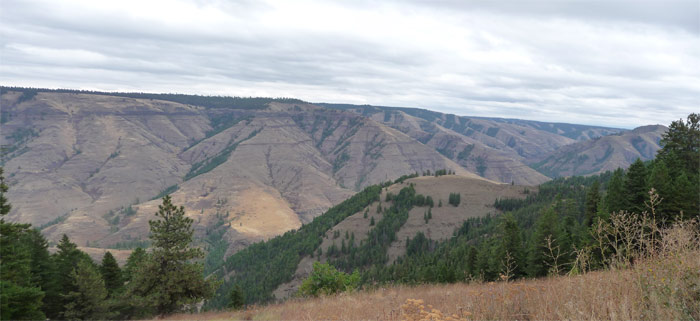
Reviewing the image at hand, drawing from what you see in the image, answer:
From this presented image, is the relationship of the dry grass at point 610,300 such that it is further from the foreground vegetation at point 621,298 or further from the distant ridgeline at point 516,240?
the distant ridgeline at point 516,240

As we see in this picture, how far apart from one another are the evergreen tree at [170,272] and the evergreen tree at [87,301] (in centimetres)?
701

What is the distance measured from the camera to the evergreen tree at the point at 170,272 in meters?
24.8

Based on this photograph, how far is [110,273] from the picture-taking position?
136ft

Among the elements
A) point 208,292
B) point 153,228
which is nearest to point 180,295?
point 208,292

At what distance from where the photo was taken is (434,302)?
10.6 metres

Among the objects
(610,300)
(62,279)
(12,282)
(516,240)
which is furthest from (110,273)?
(610,300)

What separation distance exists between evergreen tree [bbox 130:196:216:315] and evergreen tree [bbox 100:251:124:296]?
60.8 ft

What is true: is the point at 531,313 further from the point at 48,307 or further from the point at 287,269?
the point at 287,269

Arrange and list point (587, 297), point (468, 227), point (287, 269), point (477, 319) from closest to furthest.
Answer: point (587, 297)
point (477, 319)
point (287, 269)
point (468, 227)

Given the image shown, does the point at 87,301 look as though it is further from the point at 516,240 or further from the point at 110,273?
the point at 516,240

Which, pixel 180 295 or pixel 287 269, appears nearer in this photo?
pixel 180 295

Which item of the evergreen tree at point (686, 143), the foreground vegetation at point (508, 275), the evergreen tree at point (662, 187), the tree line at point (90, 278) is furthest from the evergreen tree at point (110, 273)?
the evergreen tree at point (686, 143)

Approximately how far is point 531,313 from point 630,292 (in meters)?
1.84

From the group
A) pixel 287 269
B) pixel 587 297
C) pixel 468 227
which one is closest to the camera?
pixel 587 297
